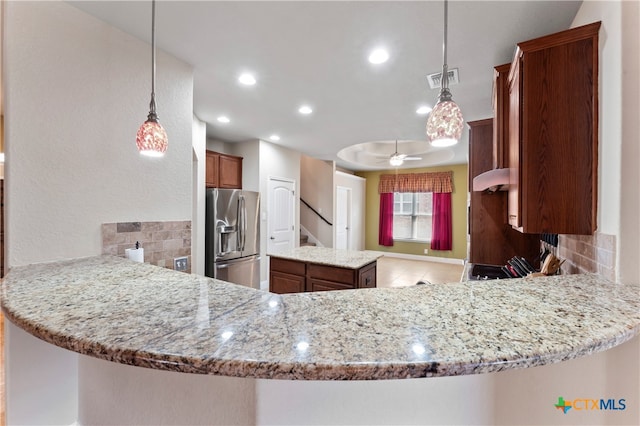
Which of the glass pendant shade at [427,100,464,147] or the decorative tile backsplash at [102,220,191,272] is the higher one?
the glass pendant shade at [427,100,464,147]

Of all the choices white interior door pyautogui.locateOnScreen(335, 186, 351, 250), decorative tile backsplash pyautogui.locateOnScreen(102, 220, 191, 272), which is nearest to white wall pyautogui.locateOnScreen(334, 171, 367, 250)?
white interior door pyautogui.locateOnScreen(335, 186, 351, 250)

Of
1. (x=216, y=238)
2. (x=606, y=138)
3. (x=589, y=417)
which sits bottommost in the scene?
(x=589, y=417)

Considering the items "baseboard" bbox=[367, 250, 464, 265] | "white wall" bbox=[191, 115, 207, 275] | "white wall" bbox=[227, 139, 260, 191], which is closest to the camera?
"white wall" bbox=[191, 115, 207, 275]

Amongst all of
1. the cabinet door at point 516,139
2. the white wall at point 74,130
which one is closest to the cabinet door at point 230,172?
the white wall at point 74,130

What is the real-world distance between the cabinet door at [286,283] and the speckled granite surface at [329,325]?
1836mm

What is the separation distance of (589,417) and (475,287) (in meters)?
0.53

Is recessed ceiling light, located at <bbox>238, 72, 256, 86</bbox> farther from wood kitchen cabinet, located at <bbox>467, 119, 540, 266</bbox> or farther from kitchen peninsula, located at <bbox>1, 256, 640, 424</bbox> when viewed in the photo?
wood kitchen cabinet, located at <bbox>467, 119, 540, 266</bbox>

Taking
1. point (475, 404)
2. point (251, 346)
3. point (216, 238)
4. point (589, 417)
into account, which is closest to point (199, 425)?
point (251, 346)

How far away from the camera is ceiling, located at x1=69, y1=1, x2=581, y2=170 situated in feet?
4.91

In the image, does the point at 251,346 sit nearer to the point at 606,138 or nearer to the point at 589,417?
the point at 589,417

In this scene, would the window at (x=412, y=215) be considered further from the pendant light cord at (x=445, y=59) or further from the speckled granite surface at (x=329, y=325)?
the speckled granite surface at (x=329, y=325)

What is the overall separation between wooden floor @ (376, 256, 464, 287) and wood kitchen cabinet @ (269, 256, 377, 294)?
2342mm

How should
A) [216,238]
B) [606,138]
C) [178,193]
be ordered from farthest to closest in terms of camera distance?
1. [216,238]
2. [178,193]
3. [606,138]

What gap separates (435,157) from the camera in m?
6.09
